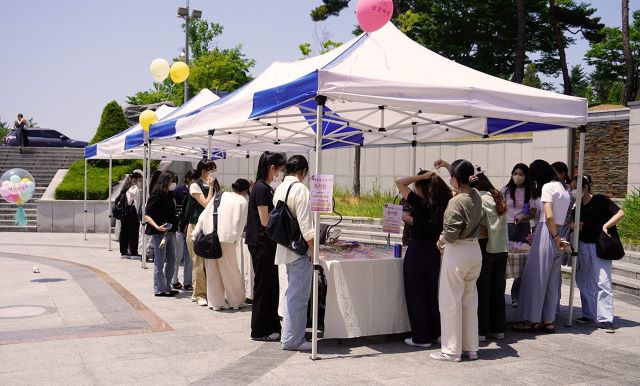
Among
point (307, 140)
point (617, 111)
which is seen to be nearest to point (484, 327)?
point (307, 140)

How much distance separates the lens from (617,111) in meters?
17.1

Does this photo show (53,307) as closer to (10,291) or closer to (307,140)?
(10,291)

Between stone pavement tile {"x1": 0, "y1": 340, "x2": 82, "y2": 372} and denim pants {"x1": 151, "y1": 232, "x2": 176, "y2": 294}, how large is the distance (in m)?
2.53

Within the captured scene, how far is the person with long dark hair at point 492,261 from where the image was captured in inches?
257

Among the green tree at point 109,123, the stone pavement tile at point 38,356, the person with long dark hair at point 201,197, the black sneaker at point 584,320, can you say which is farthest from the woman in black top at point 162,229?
the green tree at point 109,123

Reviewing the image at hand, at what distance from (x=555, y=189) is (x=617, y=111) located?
38.0 ft

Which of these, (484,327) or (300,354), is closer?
(300,354)

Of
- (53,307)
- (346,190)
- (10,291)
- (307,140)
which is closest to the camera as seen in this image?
(53,307)

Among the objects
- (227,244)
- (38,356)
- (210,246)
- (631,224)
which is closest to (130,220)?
(227,244)

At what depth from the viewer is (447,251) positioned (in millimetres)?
5906

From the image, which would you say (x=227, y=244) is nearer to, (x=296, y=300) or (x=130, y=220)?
(x=296, y=300)

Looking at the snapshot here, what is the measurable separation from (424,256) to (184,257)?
4.63 meters

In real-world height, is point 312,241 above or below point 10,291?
above

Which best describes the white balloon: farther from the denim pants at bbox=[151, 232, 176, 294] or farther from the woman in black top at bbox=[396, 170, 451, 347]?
the woman in black top at bbox=[396, 170, 451, 347]
